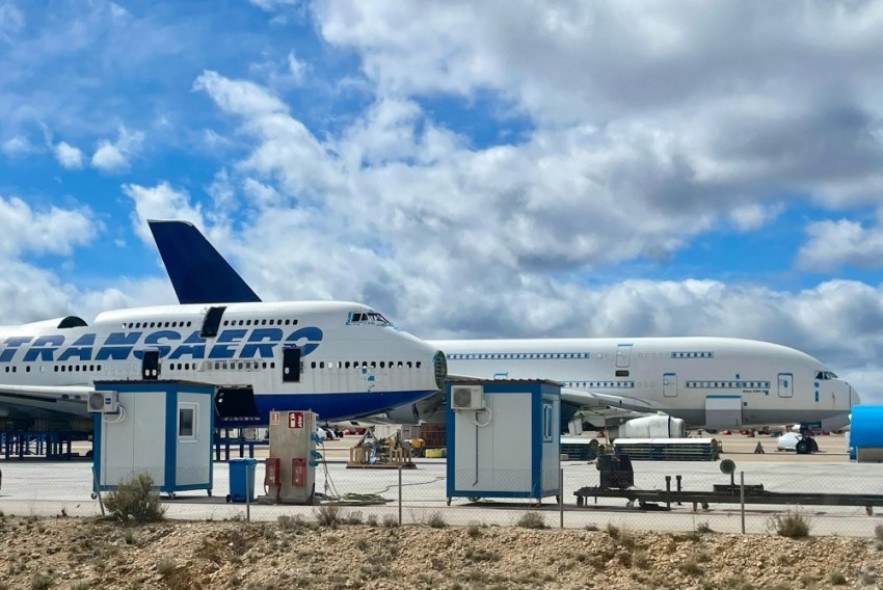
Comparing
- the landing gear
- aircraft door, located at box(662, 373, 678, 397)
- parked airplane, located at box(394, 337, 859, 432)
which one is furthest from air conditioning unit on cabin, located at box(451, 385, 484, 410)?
aircraft door, located at box(662, 373, 678, 397)

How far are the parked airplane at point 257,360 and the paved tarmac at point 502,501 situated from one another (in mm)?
4302

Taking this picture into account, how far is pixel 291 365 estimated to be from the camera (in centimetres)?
4150

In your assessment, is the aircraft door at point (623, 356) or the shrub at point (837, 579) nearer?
the shrub at point (837, 579)

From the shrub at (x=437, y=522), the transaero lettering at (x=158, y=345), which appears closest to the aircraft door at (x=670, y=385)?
Answer: the transaero lettering at (x=158, y=345)

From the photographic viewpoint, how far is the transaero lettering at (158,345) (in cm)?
4200

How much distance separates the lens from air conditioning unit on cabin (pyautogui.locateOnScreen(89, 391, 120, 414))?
2289 centimetres

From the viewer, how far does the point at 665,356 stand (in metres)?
54.1

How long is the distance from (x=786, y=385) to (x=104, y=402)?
122ft

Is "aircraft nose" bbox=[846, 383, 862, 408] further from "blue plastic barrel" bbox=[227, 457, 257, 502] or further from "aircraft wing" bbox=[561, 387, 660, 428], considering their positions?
"blue plastic barrel" bbox=[227, 457, 257, 502]

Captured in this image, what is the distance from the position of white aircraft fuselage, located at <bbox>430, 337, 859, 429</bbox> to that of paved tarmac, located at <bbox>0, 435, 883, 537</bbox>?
14.8 meters

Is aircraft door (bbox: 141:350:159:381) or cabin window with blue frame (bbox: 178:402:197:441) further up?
aircraft door (bbox: 141:350:159:381)

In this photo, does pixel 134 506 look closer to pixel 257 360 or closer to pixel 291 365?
pixel 291 365

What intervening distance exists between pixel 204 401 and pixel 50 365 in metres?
23.6

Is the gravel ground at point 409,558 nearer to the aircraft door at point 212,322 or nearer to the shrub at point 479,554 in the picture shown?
the shrub at point 479,554
